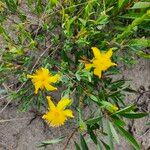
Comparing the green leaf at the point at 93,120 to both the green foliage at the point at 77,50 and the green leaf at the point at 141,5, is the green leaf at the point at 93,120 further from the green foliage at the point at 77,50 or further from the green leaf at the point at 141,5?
the green leaf at the point at 141,5

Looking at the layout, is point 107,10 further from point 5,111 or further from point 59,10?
point 5,111

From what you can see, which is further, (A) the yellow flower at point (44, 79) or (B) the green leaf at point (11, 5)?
(B) the green leaf at point (11, 5)

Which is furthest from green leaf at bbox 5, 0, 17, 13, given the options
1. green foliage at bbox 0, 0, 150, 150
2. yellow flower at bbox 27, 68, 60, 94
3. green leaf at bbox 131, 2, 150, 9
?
green leaf at bbox 131, 2, 150, 9

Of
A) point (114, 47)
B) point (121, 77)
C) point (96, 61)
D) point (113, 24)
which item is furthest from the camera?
point (121, 77)

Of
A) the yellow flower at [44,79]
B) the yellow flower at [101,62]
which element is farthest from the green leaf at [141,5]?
the yellow flower at [44,79]

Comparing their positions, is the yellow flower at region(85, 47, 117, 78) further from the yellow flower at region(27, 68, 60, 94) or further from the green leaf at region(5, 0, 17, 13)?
the green leaf at region(5, 0, 17, 13)

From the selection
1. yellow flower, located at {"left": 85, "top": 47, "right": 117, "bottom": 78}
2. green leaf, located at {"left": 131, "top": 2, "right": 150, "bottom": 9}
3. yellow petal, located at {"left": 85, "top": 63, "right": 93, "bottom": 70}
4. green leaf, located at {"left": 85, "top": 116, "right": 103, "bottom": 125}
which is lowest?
green leaf, located at {"left": 85, "top": 116, "right": 103, "bottom": 125}

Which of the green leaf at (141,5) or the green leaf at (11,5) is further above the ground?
the green leaf at (11,5)

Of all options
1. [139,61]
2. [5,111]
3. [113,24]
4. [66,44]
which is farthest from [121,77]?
[5,111]

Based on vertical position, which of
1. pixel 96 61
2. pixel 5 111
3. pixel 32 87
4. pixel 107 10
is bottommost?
pixel 5 111
